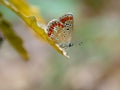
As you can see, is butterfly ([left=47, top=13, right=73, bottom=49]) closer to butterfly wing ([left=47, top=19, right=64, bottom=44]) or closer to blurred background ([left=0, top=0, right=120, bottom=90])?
butterfly wing ([left=47, top=19, right=64, bottom=44])

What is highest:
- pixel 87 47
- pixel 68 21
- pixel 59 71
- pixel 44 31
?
pixel 87 47

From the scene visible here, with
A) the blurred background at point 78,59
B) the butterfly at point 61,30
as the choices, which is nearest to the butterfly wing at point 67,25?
the butterfly at point 61,30

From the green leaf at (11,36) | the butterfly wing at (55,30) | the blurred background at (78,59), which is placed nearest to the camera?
the butterfly wing at (55,30)

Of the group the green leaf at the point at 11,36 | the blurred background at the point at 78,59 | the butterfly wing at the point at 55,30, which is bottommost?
the butterfly wing at the point at 55,30

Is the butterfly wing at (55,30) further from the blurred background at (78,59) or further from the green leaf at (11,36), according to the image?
the blurred background at (78,59)

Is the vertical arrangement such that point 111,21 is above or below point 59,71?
above

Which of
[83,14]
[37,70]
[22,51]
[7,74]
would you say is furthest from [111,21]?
[22,51]

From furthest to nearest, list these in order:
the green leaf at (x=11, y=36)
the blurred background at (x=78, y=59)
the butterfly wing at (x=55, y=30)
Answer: the blurred background at (x=78, y=59) < the green leaf at (x=11, y=36) < the butterfly wing at (x=55, y=30)

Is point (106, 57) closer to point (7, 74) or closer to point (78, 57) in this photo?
point (78, 57)
